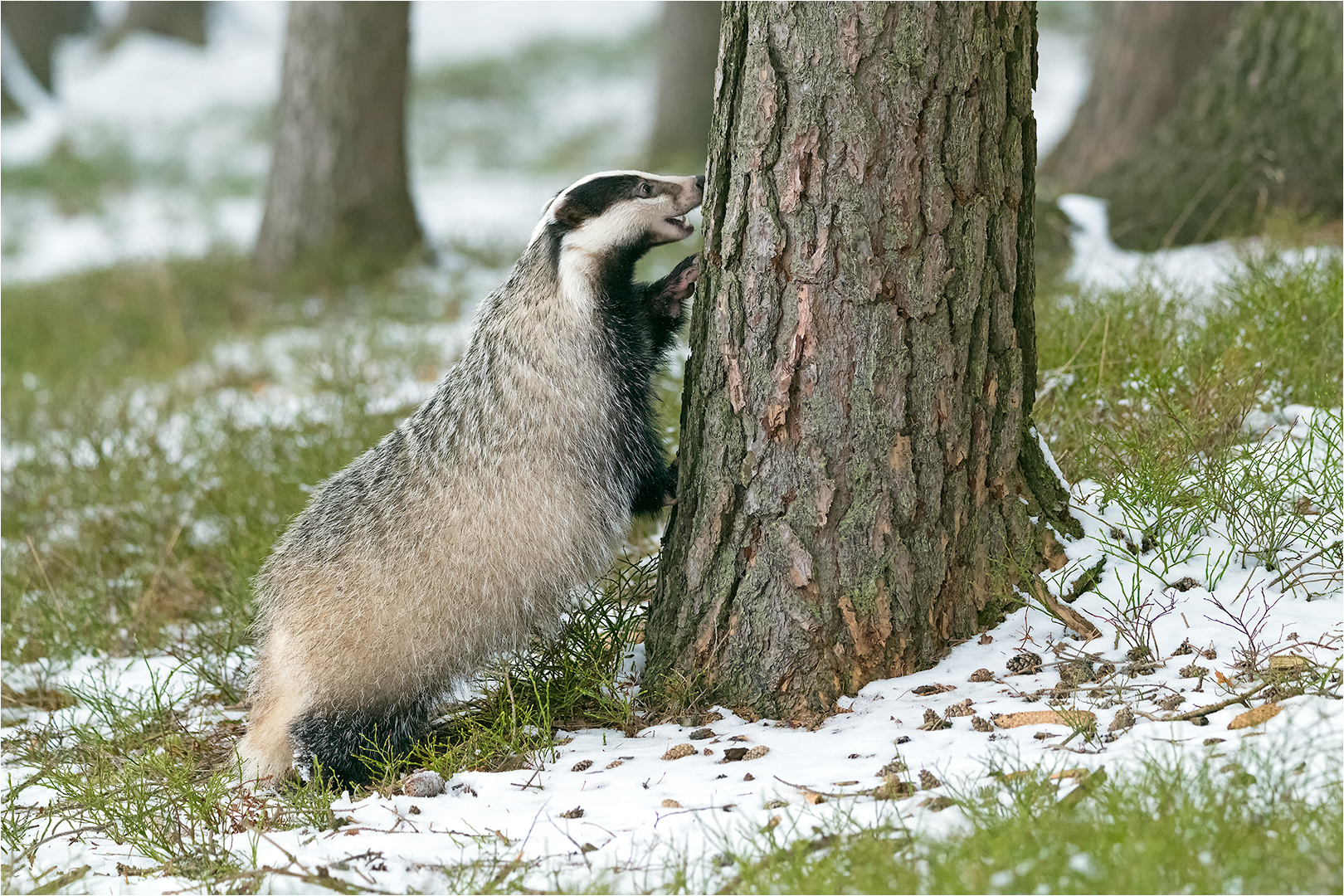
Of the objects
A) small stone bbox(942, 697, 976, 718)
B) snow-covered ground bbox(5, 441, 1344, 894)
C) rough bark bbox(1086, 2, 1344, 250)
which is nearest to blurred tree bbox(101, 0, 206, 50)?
rough bark bbox(1086, 2, 1344, 250)

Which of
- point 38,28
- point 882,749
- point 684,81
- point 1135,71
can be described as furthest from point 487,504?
point 38,28

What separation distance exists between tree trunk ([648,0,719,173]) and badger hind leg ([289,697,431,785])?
364 inches

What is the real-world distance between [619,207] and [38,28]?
16.1 m

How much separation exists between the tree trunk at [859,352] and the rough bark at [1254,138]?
281cm

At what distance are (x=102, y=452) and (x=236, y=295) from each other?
2832 millimetres

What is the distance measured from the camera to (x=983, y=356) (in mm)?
2992

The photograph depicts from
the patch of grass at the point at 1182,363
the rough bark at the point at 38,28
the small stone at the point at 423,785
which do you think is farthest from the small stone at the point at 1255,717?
the rough bark at the point at 38,28

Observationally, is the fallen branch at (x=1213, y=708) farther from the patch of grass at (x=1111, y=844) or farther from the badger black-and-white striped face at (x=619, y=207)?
the badger black-and-white striped face at (x=619, y=207)

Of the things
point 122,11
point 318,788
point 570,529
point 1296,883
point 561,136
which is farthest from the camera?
point 122,11

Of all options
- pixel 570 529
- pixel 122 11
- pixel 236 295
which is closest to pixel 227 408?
pixel 236 295

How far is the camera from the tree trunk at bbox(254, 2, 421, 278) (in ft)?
26.3

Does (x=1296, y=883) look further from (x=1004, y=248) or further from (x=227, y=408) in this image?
(x=227, y=408)

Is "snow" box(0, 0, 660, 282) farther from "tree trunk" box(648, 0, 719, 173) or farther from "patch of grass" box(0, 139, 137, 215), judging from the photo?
"tree trunk" box(648, 0, 719, 173)

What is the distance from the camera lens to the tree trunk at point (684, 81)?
1202cm
